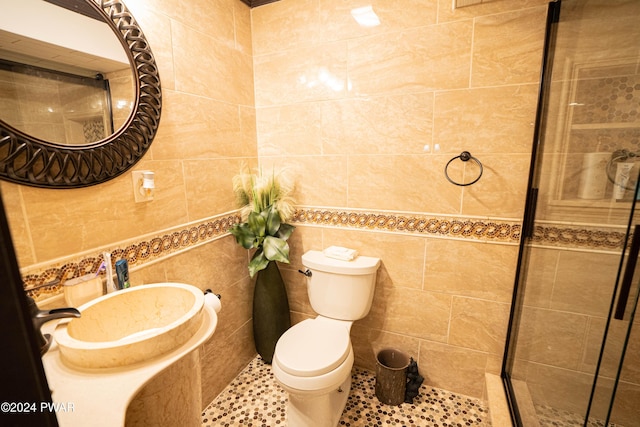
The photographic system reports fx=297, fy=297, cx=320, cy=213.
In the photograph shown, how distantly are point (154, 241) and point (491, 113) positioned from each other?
1714 millimetres

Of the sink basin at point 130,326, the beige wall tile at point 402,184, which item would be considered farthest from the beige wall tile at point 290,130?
the sink basin at point 130,326

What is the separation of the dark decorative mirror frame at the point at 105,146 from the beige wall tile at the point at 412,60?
1031 millimetres

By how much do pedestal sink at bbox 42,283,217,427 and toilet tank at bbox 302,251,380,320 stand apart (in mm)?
766

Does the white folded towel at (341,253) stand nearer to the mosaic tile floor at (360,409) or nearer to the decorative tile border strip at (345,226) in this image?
the decorative tile border strip at (345,226)

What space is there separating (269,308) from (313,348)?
1.75 ft

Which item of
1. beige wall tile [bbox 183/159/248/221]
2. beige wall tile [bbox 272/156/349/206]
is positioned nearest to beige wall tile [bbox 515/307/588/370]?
beige wall tile [bbox 272/156/349/206]

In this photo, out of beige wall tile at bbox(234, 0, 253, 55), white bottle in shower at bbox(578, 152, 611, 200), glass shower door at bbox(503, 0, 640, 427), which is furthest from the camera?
beige wall tile at bbox(234, 0, 253, 55)

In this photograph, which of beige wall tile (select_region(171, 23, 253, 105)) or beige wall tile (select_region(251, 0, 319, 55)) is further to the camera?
beige wall tile (select_region(251, 0, 319, 55))

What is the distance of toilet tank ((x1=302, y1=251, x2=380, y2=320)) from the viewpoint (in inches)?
65.1

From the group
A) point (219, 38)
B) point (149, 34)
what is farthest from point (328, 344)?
point (219, 38)

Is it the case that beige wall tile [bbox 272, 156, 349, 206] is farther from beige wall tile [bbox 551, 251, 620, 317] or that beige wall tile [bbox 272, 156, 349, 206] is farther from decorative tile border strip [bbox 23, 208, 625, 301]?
beige wall tile [bbox 551, 251, 620, 317]

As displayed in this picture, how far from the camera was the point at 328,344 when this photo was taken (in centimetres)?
149

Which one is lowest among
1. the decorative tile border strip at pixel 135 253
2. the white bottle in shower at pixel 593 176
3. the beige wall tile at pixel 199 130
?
the decorative tile border strip at pixel 135 253

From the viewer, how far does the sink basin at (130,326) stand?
78 centimetres
